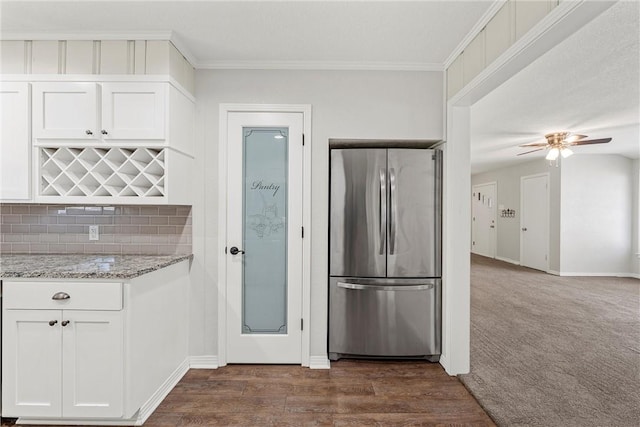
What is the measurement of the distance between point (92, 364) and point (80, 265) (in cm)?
62

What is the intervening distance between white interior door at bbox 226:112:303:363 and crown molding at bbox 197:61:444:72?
1.27ft

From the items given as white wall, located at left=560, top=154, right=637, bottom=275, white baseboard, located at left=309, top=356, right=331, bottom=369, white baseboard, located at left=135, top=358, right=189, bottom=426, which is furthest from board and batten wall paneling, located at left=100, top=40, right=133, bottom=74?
white wall, located at left=560, top=154, right=637, bottom=275

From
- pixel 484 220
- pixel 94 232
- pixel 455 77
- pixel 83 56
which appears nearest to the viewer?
pixel 83 56

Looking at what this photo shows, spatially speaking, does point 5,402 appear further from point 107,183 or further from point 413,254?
point 413,254

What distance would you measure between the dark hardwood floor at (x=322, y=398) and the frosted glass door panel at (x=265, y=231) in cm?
41

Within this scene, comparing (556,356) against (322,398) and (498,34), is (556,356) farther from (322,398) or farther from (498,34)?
(498,34)

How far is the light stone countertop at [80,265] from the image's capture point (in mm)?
1896

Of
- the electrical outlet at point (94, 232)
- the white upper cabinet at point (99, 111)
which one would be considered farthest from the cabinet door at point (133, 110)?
the electrical outlet at point (94, 232)

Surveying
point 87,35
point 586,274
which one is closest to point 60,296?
point 87,35

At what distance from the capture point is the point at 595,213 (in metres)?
6.74

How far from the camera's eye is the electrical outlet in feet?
8.86

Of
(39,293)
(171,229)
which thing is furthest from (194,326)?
(39,293)

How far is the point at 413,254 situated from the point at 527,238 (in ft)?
21.3

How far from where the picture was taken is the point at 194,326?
277cm
